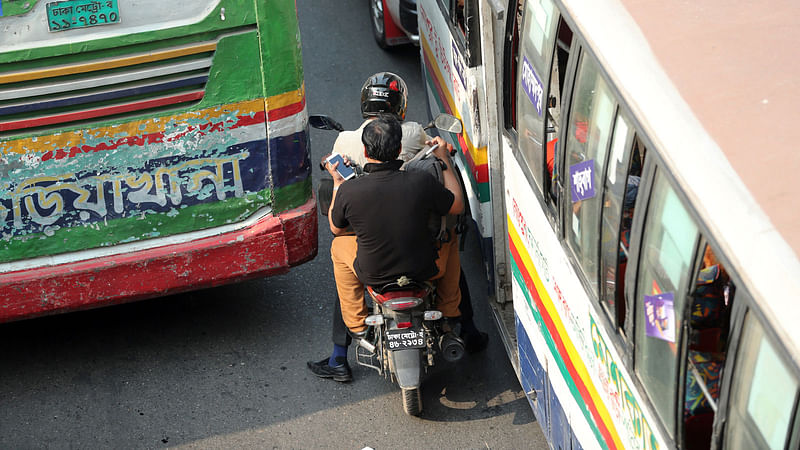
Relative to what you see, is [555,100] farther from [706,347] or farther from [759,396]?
[759,396]

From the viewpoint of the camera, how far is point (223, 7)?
16.6ft

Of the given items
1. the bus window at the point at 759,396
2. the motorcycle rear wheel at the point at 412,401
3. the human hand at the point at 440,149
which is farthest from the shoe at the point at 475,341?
the bus window at the point at 759,396

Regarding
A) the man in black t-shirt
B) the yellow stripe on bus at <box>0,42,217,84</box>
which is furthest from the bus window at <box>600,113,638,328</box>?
the yellow stripe on bus at <box>0,42,217,84</box>

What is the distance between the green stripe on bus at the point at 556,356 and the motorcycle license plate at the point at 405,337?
22.6 inches

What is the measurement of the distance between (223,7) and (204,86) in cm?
40

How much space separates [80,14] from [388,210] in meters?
1.67

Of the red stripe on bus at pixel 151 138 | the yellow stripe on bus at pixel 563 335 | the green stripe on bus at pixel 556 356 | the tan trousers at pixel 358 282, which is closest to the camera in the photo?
the yellow stripe on bus at pixel 563 335

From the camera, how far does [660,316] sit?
3301 mm

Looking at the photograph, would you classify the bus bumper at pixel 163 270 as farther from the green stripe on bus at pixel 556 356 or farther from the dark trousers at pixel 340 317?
the green stripe on bus at pixel 556 356

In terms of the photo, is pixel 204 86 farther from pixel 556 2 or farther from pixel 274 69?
pixel 556 2

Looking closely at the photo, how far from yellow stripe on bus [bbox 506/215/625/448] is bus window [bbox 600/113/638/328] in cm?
44

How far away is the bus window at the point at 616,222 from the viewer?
360 centimetres

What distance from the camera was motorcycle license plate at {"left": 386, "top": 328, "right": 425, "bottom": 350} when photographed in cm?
547

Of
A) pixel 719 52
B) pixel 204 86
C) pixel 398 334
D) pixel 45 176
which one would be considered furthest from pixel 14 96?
pixel 719 52
